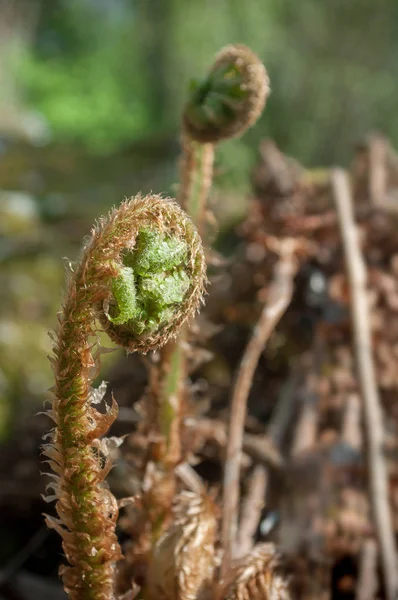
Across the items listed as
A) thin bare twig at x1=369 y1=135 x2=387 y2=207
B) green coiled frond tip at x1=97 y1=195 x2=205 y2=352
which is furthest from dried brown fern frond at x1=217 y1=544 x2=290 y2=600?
thin bare twig at x1=369 y1=135 x2=387 y2=207

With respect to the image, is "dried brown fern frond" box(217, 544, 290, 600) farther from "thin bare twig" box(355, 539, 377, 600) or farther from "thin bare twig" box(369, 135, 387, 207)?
"thin bare twig" box(369, 135, 387, 207)

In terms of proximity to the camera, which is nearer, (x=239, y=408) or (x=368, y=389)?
(x=239, y=408)

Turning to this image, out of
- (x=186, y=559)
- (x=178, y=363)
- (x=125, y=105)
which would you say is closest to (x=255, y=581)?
(x=186, y=559)

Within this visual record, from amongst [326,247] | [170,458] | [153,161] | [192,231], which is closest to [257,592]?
[170,458]

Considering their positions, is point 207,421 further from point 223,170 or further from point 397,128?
point 397,128

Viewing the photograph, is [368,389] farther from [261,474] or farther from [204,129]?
[204,129]
